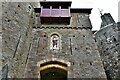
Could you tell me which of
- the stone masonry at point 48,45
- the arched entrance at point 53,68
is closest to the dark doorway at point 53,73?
the arched entrance at point 53,68

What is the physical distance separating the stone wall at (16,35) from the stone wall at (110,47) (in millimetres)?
4776

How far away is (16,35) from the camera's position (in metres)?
13.4

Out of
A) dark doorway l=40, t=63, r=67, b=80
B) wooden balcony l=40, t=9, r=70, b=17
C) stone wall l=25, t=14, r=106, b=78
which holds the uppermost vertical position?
wooden balcony l=40, t=9, r=70, b=17

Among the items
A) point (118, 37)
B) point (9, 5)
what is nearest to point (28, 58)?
point (9, 5)

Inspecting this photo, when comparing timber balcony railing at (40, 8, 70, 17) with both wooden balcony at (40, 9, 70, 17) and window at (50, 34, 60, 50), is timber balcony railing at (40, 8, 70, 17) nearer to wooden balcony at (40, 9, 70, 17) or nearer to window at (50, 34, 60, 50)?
wooden balcony at (40, 9, 70, 17)

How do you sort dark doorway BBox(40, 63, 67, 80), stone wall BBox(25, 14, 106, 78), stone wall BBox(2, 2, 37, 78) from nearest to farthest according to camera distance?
1. stone wall BBox(2, 2, 37, 78)
2. stone wall BBox(25, 14, 106, 78)
3. dark doorway BBox(40, 63, 67, 80)

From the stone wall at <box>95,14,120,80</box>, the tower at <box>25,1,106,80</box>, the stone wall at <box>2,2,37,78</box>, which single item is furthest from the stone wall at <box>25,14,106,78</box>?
the stone wall at <box>95,14,120,80</box>

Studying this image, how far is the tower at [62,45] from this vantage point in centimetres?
1282

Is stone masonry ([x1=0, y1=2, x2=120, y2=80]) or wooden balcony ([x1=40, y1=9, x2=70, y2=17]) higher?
wooden balcony ([x1=40, y1=9, x2=70, y2=17])

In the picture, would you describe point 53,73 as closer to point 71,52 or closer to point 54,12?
point 71,52

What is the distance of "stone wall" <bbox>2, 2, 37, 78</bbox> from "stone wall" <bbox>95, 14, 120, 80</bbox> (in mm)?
4776

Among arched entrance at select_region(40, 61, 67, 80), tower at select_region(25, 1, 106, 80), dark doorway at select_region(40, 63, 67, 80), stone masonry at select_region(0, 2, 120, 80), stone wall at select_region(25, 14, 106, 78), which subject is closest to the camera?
stone masonry at select_region(0, 2, 120, 80)

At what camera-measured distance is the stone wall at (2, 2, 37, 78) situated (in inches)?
467

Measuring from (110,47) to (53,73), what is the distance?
393 cm
